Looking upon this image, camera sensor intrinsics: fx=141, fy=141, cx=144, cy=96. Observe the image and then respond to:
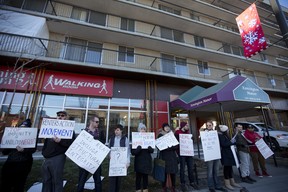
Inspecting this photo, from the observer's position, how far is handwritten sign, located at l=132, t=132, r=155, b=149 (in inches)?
157

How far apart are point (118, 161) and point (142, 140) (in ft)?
2.77

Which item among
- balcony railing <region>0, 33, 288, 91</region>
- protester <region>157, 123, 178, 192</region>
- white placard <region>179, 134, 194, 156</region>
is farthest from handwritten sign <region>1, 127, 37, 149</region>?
balcony railing <region>0, 33, 288, 91</region>

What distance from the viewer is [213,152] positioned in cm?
444

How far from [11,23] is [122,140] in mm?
10364

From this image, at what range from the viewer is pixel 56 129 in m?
3.20

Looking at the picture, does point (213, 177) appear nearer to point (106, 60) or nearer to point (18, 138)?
point (18, 138)

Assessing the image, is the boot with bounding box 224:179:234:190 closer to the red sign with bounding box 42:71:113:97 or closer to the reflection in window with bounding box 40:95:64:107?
the red sign with bounding box 42:71:113:97

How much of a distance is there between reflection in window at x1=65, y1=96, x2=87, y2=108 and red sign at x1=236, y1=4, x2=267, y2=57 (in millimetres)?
9745

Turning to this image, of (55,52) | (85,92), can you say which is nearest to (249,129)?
(85,92)

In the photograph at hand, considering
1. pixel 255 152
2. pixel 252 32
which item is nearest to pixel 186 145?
pixel 255 152

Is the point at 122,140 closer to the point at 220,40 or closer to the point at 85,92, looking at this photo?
the point at 85,92

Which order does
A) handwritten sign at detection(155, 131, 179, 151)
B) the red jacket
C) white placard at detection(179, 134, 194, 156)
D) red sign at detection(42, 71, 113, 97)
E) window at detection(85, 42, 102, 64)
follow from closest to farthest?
handwritten sign at detection(155, 131, 179, 151) < white placard at detection(179, 134, 194, 156) < the red jacket < red sign at detection(42, 71, 113, 97) < window at detection(85, 42, 102, 64)

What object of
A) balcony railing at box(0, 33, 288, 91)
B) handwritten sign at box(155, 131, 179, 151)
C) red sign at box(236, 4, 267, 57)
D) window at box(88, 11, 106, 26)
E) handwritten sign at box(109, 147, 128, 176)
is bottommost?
handwritten sign at box(109, 147, 128, 176)

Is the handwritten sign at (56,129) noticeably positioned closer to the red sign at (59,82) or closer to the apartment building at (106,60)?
the apartment building at (106,60)
